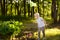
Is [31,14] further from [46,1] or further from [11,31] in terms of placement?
[11,31]

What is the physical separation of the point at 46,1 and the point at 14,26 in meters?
12.8

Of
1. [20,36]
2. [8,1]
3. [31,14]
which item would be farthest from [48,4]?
[20,36]

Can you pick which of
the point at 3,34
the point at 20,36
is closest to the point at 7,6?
the point at 20,36

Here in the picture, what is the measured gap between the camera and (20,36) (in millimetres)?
12328

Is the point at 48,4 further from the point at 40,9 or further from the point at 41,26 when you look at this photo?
the point at 41,26

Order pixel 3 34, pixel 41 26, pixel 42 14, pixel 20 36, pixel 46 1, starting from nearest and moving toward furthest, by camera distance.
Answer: pixel 41 26 → pixel 3 34 → pixel 20 36 → pixel 46 1 → pixel 42 14

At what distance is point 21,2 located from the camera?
2370cm

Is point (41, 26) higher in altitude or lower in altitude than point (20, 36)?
higher

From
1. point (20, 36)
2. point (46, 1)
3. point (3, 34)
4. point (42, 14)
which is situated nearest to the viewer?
point (3, 34)

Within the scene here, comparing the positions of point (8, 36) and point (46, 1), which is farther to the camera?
point (46, 1)

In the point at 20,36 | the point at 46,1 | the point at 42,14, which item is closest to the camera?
the point at 20,36

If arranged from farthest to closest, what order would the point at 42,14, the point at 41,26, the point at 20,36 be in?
the point at 42,14 → the point at 20,36 → the point at 41,26

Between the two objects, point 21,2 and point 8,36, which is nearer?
point 8,36

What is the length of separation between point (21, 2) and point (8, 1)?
1971 millimetres
